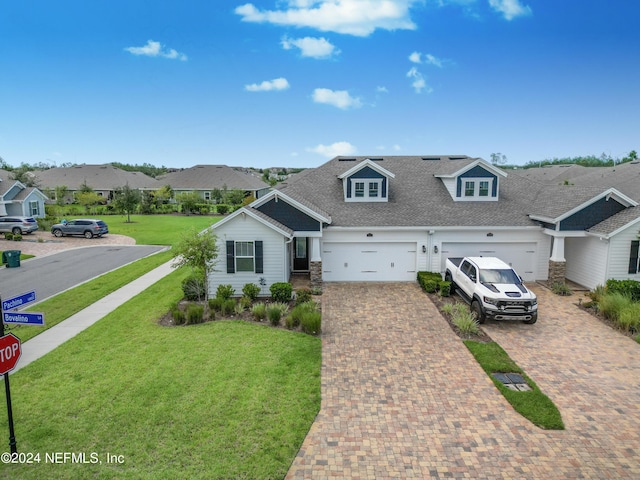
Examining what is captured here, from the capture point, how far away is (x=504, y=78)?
96.8 feet

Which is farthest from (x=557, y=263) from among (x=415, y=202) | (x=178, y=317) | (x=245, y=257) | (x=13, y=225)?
(x=13, y=225)

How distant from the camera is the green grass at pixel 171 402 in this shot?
7.61 m

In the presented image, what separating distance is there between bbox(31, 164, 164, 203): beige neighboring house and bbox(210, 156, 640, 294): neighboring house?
53.7 meters

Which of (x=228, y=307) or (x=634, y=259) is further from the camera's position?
(x=634, y=259)

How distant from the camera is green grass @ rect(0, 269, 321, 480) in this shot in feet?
25.0

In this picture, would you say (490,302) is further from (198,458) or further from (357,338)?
(198,458)

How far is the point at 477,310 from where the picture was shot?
50.2 ft

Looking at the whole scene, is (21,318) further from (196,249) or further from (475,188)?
(475,188)

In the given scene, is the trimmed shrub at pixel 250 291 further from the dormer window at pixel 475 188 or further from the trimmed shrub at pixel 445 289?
the dormer window at pixel 475 188

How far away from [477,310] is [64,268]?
22.6 m

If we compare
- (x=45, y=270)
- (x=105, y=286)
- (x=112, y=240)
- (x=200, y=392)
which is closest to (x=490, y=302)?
(x=200, y=392)

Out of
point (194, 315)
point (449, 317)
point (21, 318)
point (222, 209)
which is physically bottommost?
point (449, 317)

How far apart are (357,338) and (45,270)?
1981cm

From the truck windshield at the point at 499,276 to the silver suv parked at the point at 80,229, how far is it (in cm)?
3267
